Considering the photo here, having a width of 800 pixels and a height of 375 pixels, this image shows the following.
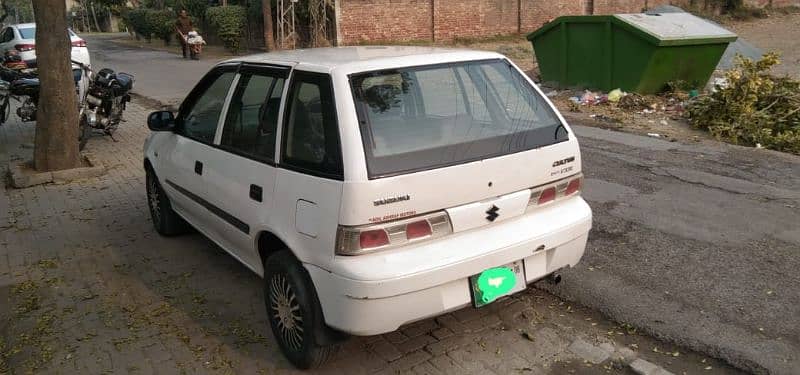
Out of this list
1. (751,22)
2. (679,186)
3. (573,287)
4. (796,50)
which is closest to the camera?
(573,287)

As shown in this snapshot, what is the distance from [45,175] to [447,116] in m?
5.99

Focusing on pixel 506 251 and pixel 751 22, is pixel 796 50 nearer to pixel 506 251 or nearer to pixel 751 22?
pixel 751 22

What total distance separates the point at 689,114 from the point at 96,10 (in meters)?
61.6

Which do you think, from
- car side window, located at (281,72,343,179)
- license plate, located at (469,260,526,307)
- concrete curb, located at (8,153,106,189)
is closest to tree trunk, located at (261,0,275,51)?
concrete curb, located at (8,153,106,189)

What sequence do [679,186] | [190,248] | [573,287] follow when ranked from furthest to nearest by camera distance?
[679,186]
[190,248]
[573,287]

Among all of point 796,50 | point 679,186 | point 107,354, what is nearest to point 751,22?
point 796,50

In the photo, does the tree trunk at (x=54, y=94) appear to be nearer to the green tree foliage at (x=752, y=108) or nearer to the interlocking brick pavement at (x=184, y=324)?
the interlocking brick pavement at (x=184, y=324)

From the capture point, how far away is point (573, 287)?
14.0ft

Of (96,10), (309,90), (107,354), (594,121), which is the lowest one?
(107,354)

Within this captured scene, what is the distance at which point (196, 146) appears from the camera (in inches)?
175

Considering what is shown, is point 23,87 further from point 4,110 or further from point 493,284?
point 493,284

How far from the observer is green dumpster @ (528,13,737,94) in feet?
33.5

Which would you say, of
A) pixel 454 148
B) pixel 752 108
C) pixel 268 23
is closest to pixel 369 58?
pixel 454 148

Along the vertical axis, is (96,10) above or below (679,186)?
above
